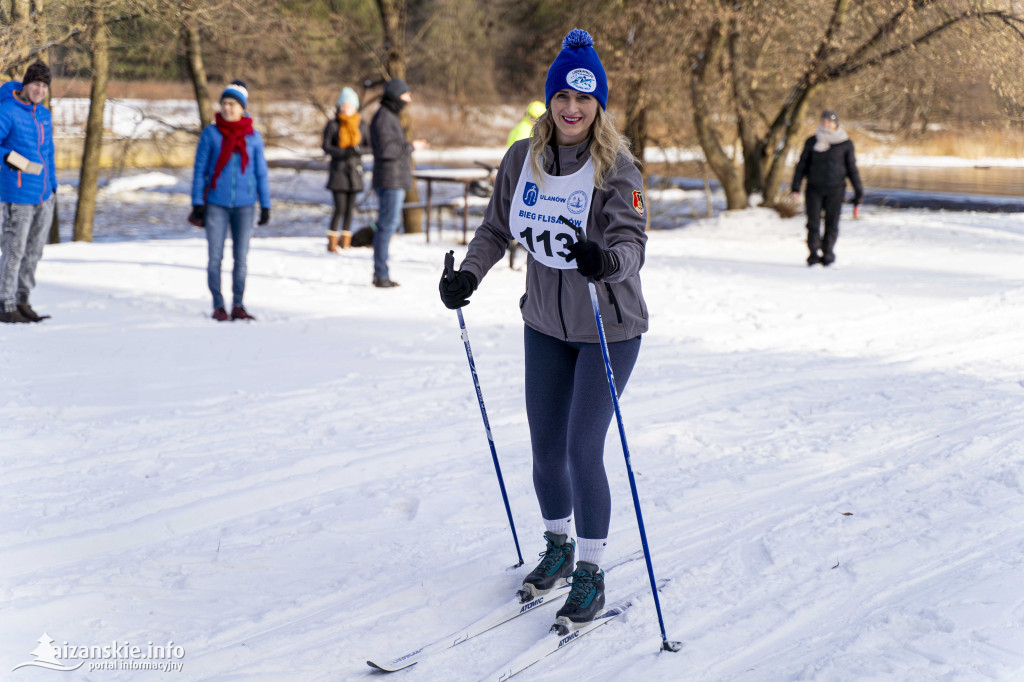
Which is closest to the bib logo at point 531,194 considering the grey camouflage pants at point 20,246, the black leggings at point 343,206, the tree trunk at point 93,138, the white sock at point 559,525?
the white sock at point 559,525

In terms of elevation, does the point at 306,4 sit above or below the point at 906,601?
above

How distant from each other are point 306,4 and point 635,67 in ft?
21.8

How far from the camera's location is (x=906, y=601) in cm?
319

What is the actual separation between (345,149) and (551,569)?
8645 millimetres

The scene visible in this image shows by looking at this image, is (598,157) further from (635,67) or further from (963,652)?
(635,67)

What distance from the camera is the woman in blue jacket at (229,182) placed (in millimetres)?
7250

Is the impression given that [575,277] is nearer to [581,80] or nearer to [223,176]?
[581,80]

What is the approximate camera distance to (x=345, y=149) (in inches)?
435

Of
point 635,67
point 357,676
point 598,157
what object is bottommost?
point 357,676

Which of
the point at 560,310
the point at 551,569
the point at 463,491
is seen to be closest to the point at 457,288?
the point at 560,310

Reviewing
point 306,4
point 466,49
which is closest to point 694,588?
point 306,4

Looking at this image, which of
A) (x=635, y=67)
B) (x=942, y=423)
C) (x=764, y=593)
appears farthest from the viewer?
(x=635, y=67)

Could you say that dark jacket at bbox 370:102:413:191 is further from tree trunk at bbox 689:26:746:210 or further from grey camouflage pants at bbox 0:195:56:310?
tree trunk at bbox 689:26:746:210

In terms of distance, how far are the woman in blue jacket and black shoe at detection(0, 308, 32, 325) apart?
56.9 inches
